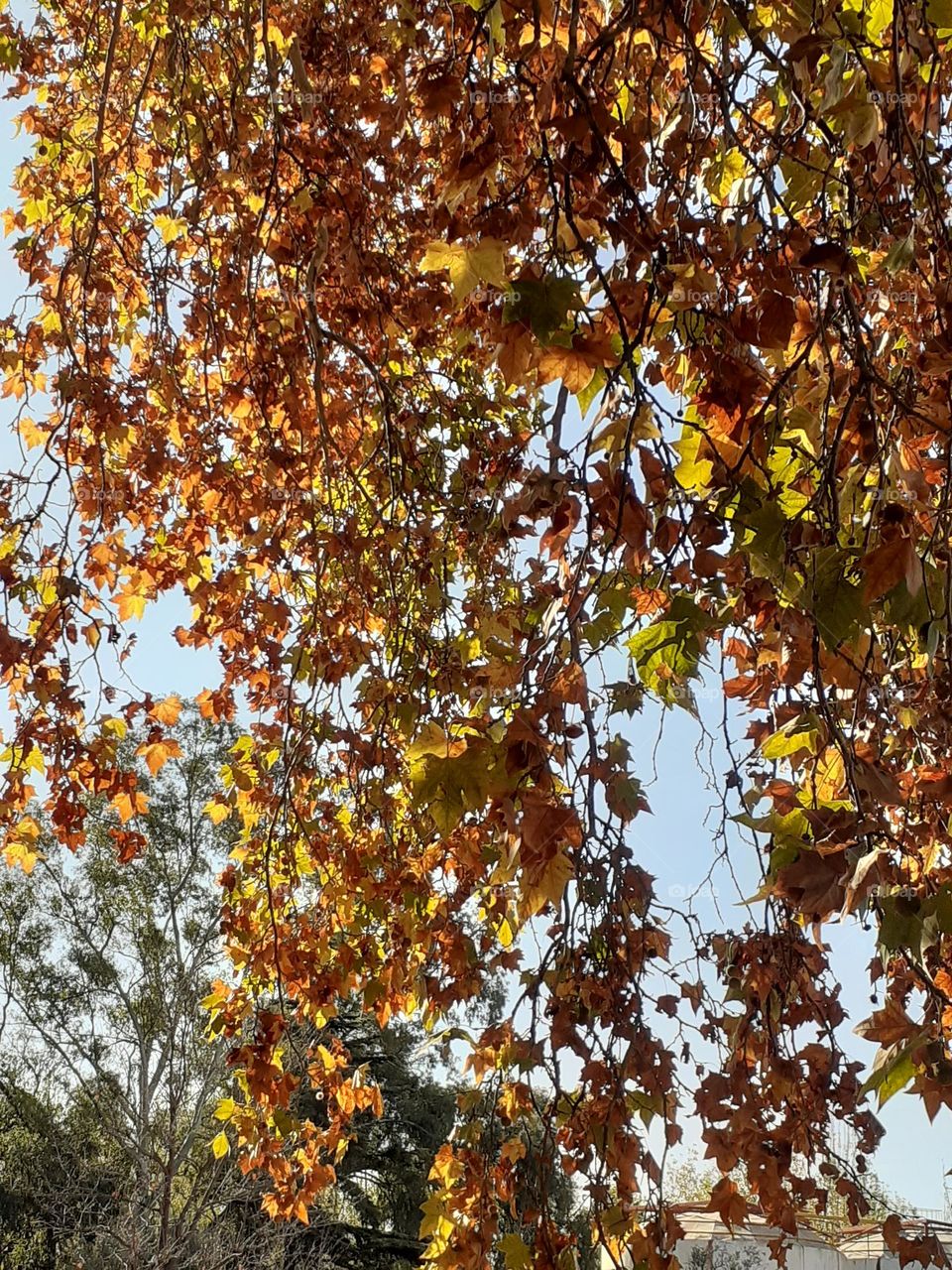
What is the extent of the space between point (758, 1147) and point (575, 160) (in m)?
1.16

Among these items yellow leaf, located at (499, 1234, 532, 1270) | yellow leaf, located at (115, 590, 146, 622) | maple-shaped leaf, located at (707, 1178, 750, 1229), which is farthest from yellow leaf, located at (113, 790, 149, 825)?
maple-shaped leaf, located at (707, 1178, 750, 1229)

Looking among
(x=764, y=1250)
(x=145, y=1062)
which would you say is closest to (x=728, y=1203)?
(x=764, y=1250)

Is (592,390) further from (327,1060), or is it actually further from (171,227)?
(327,1060)

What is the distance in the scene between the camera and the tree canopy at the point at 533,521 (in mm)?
867

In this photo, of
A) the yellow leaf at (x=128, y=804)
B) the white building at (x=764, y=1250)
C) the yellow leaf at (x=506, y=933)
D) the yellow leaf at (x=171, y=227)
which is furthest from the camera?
the white building at (x=764, y=1250)

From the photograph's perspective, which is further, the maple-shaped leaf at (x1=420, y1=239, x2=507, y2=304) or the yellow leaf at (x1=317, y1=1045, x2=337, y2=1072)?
the yellow leaf at (x1=317, y1=1045, x2=337, y2=1072)

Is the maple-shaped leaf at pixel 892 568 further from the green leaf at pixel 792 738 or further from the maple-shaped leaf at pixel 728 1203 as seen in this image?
the maple-shaped leaf at pixel 728 1203

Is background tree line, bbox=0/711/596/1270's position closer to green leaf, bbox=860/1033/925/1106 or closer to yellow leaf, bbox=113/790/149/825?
yellow leaf, bbox=113/790/149/825

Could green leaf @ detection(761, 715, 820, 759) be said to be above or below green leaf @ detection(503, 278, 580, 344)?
below

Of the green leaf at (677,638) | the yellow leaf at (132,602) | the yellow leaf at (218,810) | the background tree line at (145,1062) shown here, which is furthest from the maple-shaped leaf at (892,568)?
the background tree line at (145,1062)

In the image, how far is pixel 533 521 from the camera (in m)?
0.96

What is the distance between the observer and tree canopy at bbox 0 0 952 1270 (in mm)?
867

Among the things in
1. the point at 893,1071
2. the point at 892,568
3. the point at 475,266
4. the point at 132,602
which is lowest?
the point at 893,1071

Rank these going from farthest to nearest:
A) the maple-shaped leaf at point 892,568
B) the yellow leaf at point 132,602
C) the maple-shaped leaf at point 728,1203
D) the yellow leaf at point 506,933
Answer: the yellow leaf at point 132,602
the yellow leaf at point 506,933
the maple-shaped leaf at point 728,1203
the maple-shaped leaf at point 892,568
